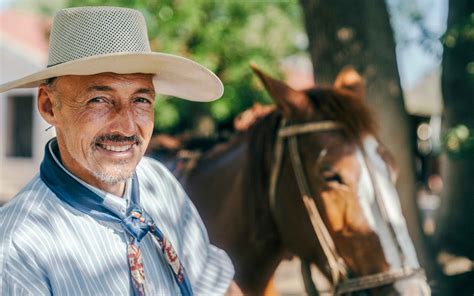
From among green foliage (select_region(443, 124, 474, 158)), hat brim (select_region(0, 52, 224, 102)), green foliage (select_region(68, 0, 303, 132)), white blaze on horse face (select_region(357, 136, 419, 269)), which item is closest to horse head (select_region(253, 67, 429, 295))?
white blaze on horse face (select_region(357, 136, 419, 269))

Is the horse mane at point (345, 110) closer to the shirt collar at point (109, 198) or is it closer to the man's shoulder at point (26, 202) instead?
the shirt collar at point (109, 198)

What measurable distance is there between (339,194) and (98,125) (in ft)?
4.49

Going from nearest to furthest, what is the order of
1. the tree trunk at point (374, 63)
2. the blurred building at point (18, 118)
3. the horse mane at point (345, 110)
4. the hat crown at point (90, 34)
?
the hat crown at point (90, 34) → the horse mane at point (345, 110) → the tree trunk at point (374, 63) → the blurred building at point (18, 118)

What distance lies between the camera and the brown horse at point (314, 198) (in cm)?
283

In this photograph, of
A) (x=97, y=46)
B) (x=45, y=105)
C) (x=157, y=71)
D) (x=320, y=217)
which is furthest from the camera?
(x=320, y=217)

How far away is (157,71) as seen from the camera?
7.25 feet

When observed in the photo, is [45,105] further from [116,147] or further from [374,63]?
[374,63]

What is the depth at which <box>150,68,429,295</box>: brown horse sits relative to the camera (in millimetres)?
2830

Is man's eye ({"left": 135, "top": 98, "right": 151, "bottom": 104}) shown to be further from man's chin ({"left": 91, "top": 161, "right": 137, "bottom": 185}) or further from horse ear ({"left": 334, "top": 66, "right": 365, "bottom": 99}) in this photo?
horse ear ({"left": 334, "top": 66, "right": 365, "bottom": 99})

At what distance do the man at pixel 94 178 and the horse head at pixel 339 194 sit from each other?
1.01m

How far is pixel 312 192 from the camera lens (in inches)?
119

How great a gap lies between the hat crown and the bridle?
1317mm

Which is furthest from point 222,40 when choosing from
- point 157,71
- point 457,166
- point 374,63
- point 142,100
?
point 142,100

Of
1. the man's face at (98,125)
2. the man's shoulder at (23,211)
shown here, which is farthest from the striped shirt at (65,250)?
the man's face at (98,125)
